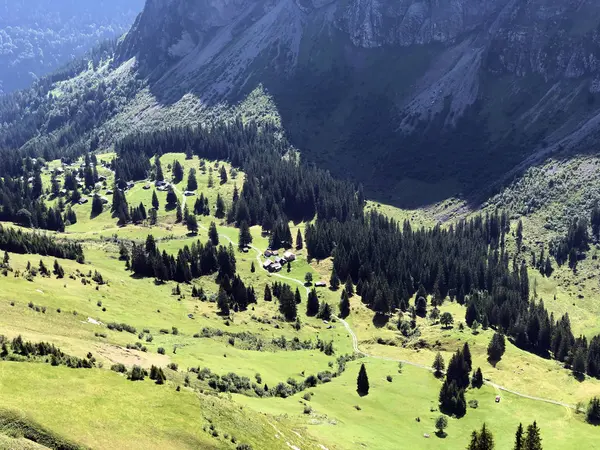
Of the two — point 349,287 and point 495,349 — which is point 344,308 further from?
point 495,349

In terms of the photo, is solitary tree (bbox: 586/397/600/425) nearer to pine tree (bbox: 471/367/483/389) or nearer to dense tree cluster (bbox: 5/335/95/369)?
pine tree (bbox: 471/367/483/389)

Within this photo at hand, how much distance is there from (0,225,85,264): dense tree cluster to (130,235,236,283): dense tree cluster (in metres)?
17.1

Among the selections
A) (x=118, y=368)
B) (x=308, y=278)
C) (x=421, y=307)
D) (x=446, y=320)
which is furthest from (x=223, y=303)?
(x=118, y=368)

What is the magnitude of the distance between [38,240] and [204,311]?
56.3 m

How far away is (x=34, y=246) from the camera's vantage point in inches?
5950

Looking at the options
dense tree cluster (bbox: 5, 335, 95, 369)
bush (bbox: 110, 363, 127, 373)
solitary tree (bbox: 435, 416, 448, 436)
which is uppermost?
dense tree cluster (bbox: 5, 335, 95, 369)

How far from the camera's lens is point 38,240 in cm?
15475

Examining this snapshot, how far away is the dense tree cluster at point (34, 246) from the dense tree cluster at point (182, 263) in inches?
672

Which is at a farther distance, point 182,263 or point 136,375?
point 182,263

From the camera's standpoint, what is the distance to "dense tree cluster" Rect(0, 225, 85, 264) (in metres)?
147

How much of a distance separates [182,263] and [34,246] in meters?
42.1

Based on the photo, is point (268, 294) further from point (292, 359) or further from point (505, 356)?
point (505, 356)

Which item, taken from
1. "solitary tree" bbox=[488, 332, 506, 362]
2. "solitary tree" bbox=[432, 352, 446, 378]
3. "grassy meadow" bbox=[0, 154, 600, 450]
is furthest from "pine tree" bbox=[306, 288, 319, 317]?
"solitary tree" bbox=[488, 332, 506, 362]

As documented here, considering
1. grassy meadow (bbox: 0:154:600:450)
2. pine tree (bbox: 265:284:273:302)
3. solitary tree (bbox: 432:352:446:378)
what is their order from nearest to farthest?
1. grassy meadow (bbox: 0:154:600:450)
2. solitary tree (bbox: 432:352:446:378)
3. pine tree (bbox: 265:284:273:302)
